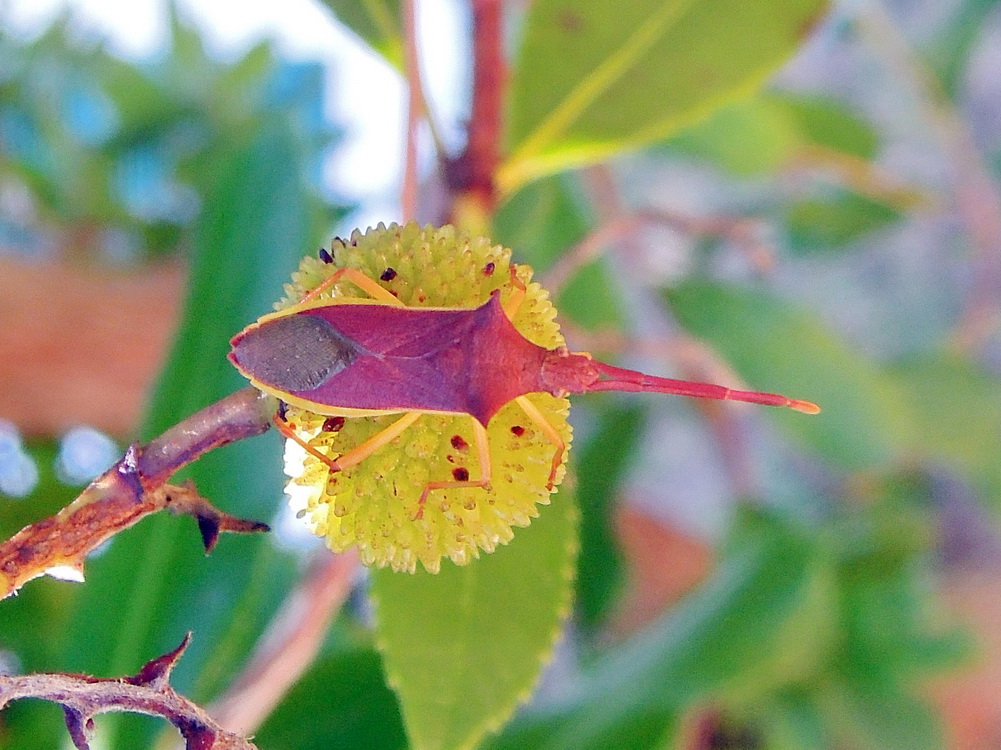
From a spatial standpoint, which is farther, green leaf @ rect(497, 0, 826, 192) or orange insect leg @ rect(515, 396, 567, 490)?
green leaf @ rect(497, 0, 826, 192)

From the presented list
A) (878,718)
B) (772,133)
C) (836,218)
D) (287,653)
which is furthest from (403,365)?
(836,218)

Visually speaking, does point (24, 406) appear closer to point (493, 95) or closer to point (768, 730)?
point (493, 95)

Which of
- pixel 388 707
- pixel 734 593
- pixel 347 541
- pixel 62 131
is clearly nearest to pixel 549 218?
pixel 734 593

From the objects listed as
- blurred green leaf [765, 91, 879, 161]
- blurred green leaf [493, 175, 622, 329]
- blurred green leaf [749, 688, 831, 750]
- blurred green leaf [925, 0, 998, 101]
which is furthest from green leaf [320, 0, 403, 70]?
blurred green leaf [925, 0, 998, 101]

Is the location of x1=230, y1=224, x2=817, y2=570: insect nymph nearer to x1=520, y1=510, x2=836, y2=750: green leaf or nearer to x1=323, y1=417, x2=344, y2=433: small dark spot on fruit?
x1=323, y1=417, x2=344, y2=433: small dark spot on fruit

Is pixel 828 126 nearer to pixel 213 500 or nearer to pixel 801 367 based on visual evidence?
pixel 801 367

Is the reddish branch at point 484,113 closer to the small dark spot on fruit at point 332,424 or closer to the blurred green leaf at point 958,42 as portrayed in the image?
the small dark spot on fruit at point 332,424
